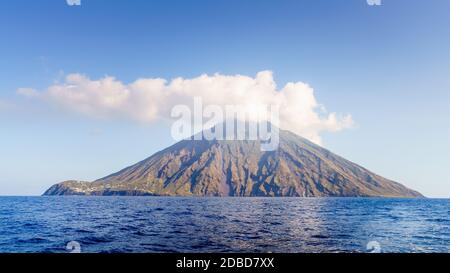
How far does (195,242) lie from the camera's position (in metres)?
18.1

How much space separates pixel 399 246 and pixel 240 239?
8.95 m
